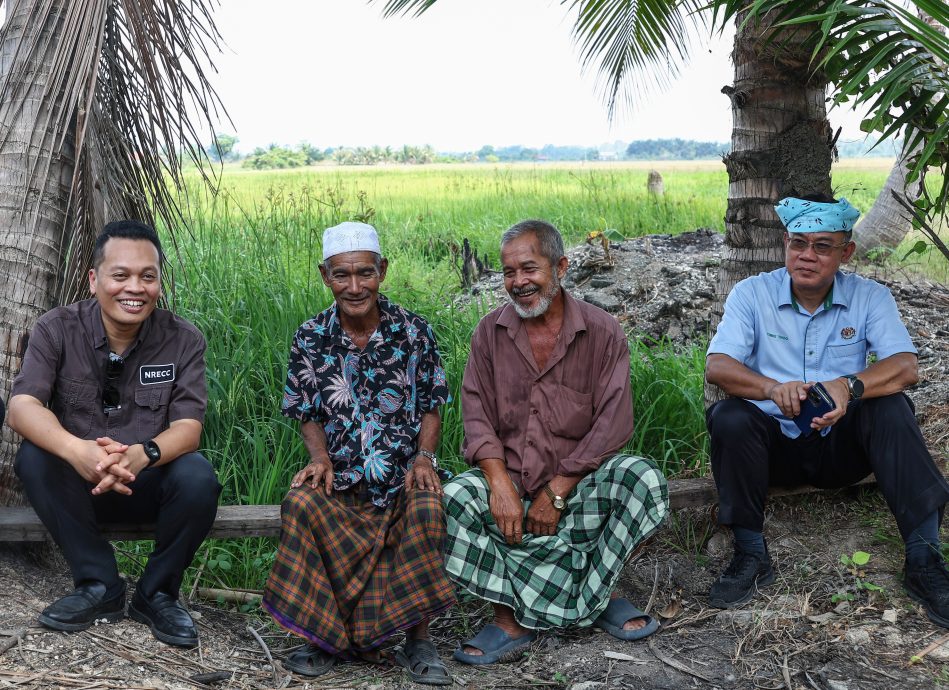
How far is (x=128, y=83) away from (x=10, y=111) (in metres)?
0.51

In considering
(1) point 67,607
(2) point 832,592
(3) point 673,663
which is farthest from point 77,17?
(2) point 832,592

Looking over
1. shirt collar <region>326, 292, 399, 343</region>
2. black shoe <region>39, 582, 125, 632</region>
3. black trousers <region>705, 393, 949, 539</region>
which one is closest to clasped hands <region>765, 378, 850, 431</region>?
black trousers <region>705, 393, 949, 539</region>

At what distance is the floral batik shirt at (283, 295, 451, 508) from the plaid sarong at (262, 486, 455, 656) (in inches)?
6.4

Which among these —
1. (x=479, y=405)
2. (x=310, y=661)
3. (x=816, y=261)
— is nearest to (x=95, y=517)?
(x=310, y=661)

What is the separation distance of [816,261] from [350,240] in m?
1.70

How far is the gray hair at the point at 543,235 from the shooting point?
3355 millimetres

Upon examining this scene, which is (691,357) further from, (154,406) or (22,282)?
(22,282)

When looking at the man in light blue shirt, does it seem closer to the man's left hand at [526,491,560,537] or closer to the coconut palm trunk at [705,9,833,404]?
the coconut palm trunk at [705,9,833,404]

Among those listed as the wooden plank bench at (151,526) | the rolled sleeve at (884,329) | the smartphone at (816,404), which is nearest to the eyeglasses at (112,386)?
the wooden plank bench at (151,526)

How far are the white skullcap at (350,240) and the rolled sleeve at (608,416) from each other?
2.97 feet

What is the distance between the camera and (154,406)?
3275 mm

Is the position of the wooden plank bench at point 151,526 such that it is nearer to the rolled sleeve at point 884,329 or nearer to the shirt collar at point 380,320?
the shirt collar at point 380,320

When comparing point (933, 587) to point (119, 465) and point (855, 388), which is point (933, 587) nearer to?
point (855, 388)

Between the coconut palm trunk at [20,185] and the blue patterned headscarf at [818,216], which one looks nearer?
the blue patterned headscarf at [818,216]
